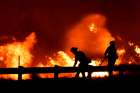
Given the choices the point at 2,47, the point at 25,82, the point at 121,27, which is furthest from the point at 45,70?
the point at 121,27

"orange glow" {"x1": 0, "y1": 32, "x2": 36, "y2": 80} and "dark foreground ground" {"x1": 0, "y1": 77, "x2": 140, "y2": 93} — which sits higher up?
"orange glow" {"x1": 0, "y1": 32, "x2": 36, "y2": 80}

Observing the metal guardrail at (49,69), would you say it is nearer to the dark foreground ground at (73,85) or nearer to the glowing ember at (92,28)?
the dark foreground ground at (73,85)

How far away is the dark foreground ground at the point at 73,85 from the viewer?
922 inches

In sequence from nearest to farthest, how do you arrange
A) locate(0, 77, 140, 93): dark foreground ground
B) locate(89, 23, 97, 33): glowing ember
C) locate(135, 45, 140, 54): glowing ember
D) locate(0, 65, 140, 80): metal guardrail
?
locate(0, 77, 140, 93): dark foreground ground, locate(0, 65, 140, 80): metal guardrail, locate(135, 45, 140, 54): glowing ember, locate(89, 23, 97, 33): glowing ember

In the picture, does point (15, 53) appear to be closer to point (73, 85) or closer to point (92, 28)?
point (92, 28)

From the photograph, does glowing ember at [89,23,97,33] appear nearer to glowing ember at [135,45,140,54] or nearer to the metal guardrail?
glowing ember at [135,45,140,54]

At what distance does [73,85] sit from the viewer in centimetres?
2441

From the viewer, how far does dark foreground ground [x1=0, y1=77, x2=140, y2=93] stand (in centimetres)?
2342

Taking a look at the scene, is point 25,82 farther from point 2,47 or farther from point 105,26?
point 105,26

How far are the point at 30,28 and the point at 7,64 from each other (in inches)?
532

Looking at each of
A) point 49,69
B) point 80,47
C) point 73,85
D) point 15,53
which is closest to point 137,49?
point 80,47

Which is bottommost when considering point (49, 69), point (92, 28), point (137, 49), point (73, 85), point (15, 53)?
point (73, 85)

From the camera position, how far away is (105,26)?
73.2 meters

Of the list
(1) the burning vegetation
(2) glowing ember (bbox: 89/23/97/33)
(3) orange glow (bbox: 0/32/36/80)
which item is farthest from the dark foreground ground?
(2) glowing ember (bbox: 89/23/97/33)
